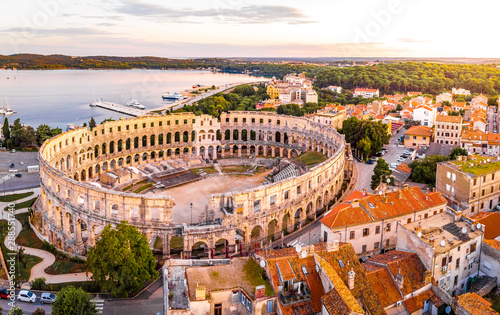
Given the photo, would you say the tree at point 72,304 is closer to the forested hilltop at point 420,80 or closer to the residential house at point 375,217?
the residential house at point 375,217

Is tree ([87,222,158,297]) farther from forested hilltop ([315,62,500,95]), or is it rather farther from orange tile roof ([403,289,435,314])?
forested hilltop ([315,62,500,95])

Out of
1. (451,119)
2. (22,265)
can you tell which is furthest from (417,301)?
(451,119)

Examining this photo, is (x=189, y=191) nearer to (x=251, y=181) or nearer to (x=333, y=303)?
(x=251, y=181)

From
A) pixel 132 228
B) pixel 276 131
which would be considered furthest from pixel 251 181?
pixel 132 228

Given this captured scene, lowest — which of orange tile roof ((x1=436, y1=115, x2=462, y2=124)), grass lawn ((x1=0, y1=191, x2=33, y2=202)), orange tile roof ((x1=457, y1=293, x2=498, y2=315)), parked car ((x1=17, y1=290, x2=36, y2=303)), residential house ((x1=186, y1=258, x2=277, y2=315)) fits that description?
parked car ((x1=17, y1=290, x2=36, y2=303))

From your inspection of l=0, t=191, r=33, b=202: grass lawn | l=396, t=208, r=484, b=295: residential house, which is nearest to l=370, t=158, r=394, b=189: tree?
l=396, t=208, r=484, b=295: residential house
